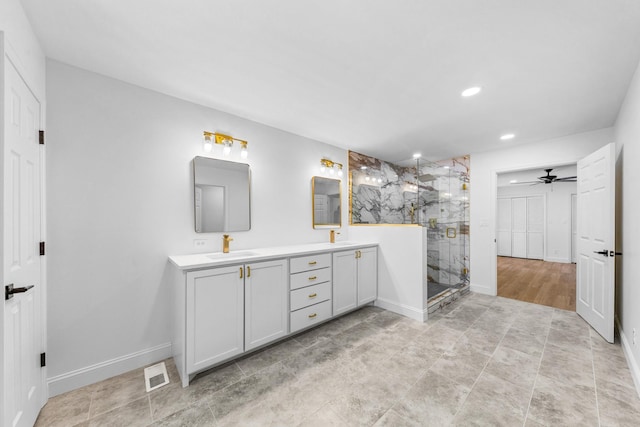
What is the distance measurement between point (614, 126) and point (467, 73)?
8.65 ft

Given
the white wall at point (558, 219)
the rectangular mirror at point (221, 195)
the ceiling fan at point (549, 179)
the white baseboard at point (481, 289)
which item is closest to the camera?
the rectangular mirror at point (221, 195)

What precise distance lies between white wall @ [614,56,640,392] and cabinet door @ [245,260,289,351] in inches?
108

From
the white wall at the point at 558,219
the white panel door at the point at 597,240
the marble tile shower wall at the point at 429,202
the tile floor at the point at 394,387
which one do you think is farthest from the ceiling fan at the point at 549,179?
the tile floor at the point at 394,387

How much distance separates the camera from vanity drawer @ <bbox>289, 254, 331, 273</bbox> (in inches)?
99.3

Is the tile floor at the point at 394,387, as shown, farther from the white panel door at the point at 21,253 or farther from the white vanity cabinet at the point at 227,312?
the white panel door at the point at 21,253

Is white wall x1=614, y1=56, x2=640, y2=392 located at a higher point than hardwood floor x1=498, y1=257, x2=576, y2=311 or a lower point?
higher

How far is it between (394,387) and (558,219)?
7.91 m

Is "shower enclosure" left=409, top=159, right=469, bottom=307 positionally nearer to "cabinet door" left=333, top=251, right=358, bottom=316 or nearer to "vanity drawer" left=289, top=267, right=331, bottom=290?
"cabinet door" left=333, top=251, right=358, bottom=316

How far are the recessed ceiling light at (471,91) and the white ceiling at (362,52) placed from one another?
8 centimetres

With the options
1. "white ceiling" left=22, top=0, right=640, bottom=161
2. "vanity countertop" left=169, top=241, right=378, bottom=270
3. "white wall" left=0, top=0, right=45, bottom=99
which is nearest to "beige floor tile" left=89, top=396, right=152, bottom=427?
"vanity countertop" left=169, top=241, right=378, bottom=270

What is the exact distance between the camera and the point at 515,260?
7133 millimetres

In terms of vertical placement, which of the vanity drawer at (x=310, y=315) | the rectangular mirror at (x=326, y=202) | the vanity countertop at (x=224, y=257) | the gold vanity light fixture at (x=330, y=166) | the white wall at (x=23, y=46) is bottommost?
the vanity drawer at (x=310, y=315)

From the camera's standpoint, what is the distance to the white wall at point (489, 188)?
11.9ft

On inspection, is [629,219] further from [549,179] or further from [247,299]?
[549,179]
